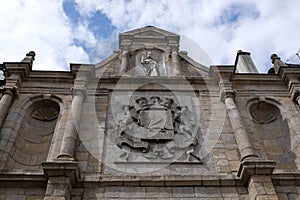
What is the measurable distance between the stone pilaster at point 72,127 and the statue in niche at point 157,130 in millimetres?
1095

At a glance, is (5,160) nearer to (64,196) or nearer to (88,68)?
(64,196)

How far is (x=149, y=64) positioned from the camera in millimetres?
11414

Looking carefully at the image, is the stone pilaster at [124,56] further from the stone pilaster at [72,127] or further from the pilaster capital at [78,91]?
the stone pilaster at [72,127]

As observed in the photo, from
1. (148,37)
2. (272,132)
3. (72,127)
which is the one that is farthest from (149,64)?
(272,132)

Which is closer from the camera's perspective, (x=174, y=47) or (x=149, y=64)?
(x=149, y=64)

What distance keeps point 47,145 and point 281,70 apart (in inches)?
299

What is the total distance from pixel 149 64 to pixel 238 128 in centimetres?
417

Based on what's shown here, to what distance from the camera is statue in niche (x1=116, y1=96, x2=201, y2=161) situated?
8.11m

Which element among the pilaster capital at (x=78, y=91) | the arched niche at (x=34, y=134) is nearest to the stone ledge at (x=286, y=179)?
the pilaster capital at (x=78, y=91)

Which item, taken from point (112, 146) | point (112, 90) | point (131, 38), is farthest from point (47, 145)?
point (131, 38)

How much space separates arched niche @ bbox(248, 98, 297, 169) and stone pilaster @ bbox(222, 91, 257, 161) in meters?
0.70

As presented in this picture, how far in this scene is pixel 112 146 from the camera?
826 cm

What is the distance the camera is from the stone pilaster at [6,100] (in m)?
8.66

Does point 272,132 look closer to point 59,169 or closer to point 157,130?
point 157,130
